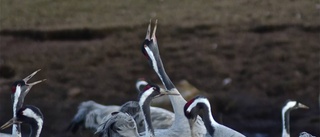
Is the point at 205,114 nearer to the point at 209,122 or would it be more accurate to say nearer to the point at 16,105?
the point at 209,122

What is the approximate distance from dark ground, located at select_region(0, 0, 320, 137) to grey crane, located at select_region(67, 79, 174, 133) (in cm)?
95

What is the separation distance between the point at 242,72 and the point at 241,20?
6.17ft

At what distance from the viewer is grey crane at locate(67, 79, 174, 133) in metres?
13.1

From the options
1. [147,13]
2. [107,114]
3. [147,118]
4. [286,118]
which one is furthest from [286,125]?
[147,13]

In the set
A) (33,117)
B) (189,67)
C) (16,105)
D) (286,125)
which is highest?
(189,67)

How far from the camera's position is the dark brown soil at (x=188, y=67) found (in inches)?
671

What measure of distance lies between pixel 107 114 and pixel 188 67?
433 cm

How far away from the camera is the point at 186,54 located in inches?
747

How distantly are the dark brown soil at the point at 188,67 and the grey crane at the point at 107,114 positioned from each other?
114 centimetres

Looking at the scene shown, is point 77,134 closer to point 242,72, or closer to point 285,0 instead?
point 242,72

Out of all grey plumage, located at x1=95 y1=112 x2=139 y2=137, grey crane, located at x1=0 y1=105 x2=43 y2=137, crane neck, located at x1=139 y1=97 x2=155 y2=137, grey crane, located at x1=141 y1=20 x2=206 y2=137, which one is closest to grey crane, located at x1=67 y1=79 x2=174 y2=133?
grey plumage, located at x1=95 y1=112 x2=139 y2=137

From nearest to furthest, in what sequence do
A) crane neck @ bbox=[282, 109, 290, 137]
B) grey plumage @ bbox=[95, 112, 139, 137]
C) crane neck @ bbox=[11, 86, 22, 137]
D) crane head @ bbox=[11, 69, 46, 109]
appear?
1. crane neck @ bbox=[11, 86, 22, 137]
2. crane head @ bbox=[11, 69, 46, 109]
3. grey plumage @ bbox=[95, 112, 139, 137]
4. crane neck @ bbox=[282, 109, 290, 137]

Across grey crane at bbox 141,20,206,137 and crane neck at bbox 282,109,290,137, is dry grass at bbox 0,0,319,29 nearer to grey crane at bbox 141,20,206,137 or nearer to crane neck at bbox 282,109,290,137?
crane neck at bbox 282,109,290,137

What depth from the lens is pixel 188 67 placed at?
18.6 metres
